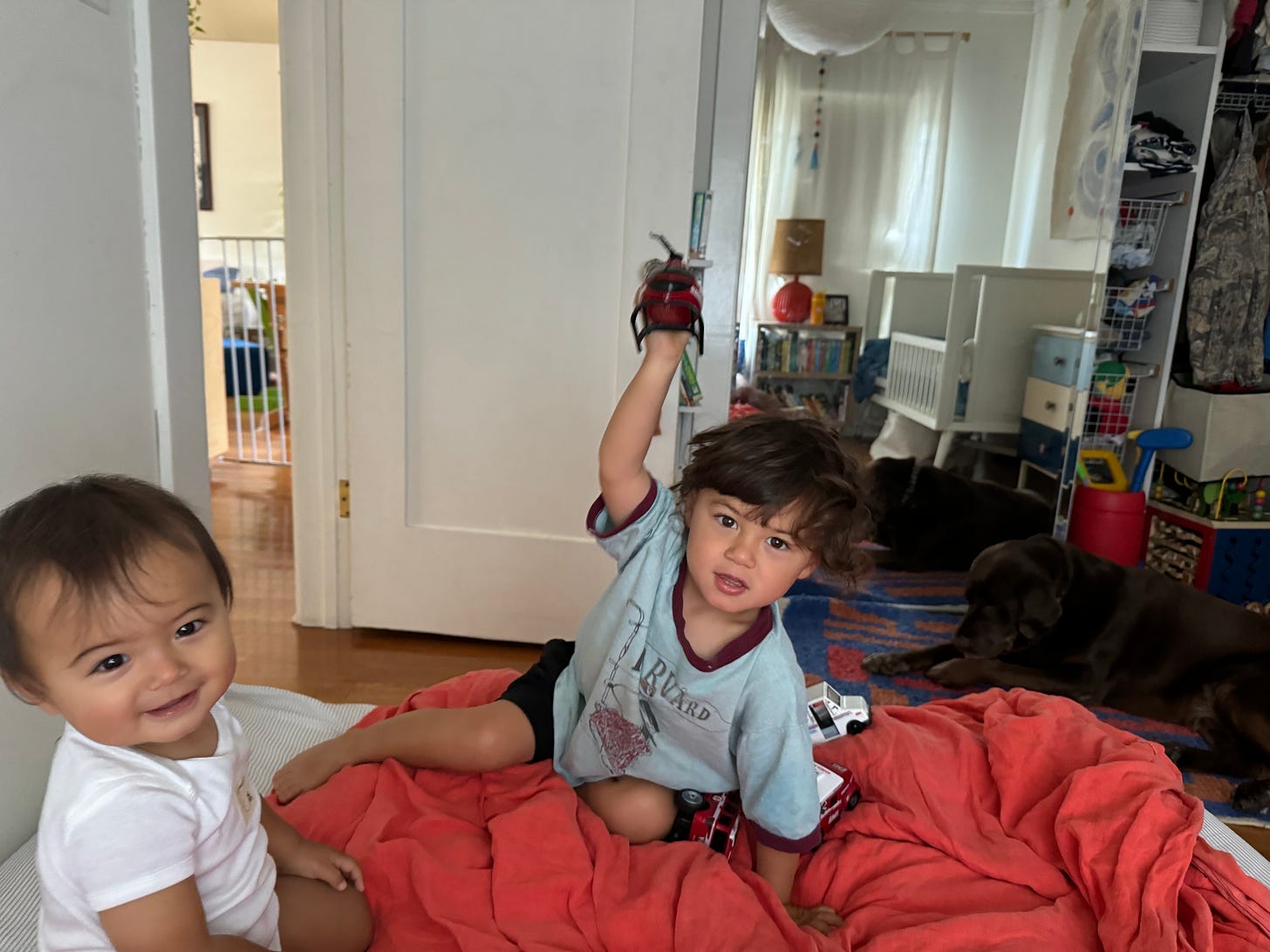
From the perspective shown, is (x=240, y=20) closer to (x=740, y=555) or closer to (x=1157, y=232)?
(x=1157, y=232)

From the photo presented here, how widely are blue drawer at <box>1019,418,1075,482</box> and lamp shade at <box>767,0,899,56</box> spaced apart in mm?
1235

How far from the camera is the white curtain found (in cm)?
246

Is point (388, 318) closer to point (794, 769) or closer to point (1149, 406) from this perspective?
point (794, 769)

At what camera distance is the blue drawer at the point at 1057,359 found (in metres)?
2.64

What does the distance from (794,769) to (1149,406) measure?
221cm

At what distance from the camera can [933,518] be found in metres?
2.60

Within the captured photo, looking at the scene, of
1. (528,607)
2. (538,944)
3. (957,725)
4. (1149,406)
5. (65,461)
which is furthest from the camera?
(1149,406)

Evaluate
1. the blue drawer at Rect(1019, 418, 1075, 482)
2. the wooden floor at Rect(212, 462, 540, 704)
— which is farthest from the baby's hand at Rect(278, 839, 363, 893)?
the blue drawer at Rect(1019, 418, 1075, 482)

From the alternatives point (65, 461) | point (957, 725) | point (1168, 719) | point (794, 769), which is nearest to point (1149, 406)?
point (1168, 719)

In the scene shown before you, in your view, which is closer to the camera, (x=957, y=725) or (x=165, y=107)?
(x=165, y=107)

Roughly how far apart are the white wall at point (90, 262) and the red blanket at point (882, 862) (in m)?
0.48

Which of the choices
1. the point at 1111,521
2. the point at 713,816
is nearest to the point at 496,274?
the point at 713,816

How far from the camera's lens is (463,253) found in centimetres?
196

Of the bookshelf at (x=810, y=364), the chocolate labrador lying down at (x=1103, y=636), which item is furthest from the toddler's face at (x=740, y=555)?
the bookshelf at (x=810, y=364)
